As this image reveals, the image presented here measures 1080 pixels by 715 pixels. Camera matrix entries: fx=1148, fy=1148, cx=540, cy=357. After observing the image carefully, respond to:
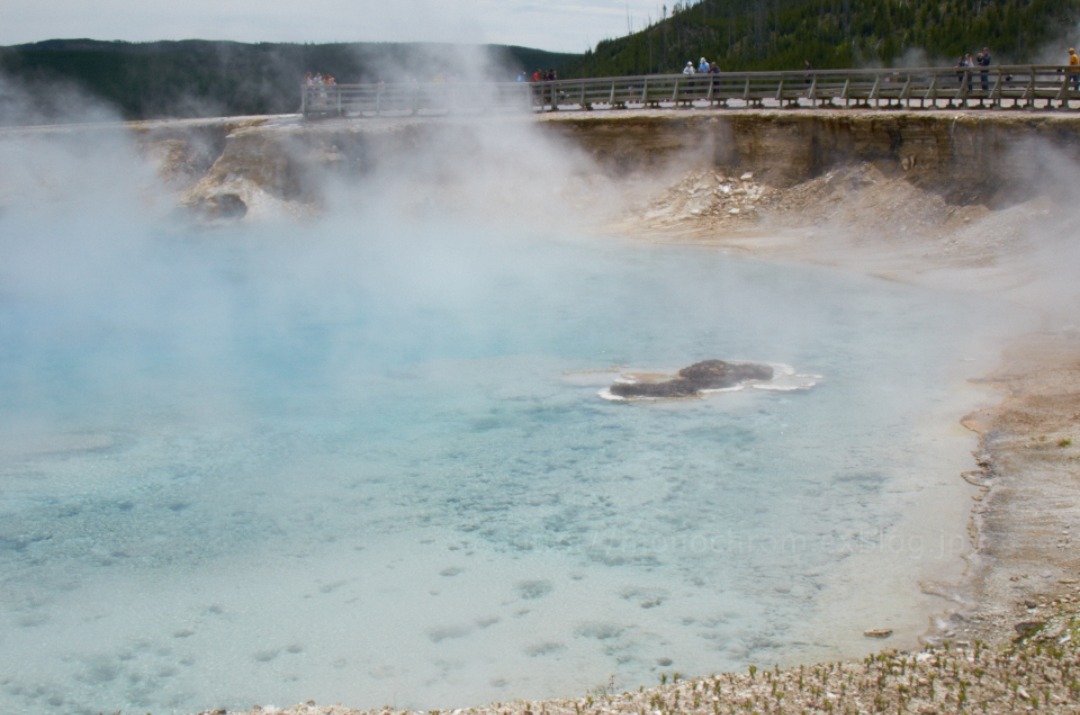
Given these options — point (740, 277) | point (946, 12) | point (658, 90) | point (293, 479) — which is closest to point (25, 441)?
point (293, 479)

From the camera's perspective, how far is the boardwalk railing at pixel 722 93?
19.1 m

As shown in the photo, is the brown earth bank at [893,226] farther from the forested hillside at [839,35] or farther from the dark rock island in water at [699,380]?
the forested hillside at [839,35]

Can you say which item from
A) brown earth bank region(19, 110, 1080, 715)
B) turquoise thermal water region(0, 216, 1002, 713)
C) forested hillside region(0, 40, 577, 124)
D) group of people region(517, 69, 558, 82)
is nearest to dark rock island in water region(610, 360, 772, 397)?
turquoise thermal water region(0, 216, 1002, 713)

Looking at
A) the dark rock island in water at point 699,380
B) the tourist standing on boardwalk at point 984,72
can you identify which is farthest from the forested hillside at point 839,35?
the dark rock island in water at point 699,380

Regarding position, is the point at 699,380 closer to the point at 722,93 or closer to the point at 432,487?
the point at 432,487

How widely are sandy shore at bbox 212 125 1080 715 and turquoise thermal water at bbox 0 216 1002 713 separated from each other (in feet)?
2.14

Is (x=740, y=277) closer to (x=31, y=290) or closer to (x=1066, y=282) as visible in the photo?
(x=1066, y=282)

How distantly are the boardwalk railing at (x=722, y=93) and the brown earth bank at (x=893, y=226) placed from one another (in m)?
0.81

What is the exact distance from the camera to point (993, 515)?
7668 mm

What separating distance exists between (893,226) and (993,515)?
469 inches

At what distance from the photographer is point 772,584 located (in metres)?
6.99

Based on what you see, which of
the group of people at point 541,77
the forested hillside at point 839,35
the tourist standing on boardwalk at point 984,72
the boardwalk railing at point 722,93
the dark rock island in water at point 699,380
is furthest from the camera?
the forested hillside at point 839,35

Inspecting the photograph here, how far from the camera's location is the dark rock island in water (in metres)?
11.0

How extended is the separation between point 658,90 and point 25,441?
1640cm
